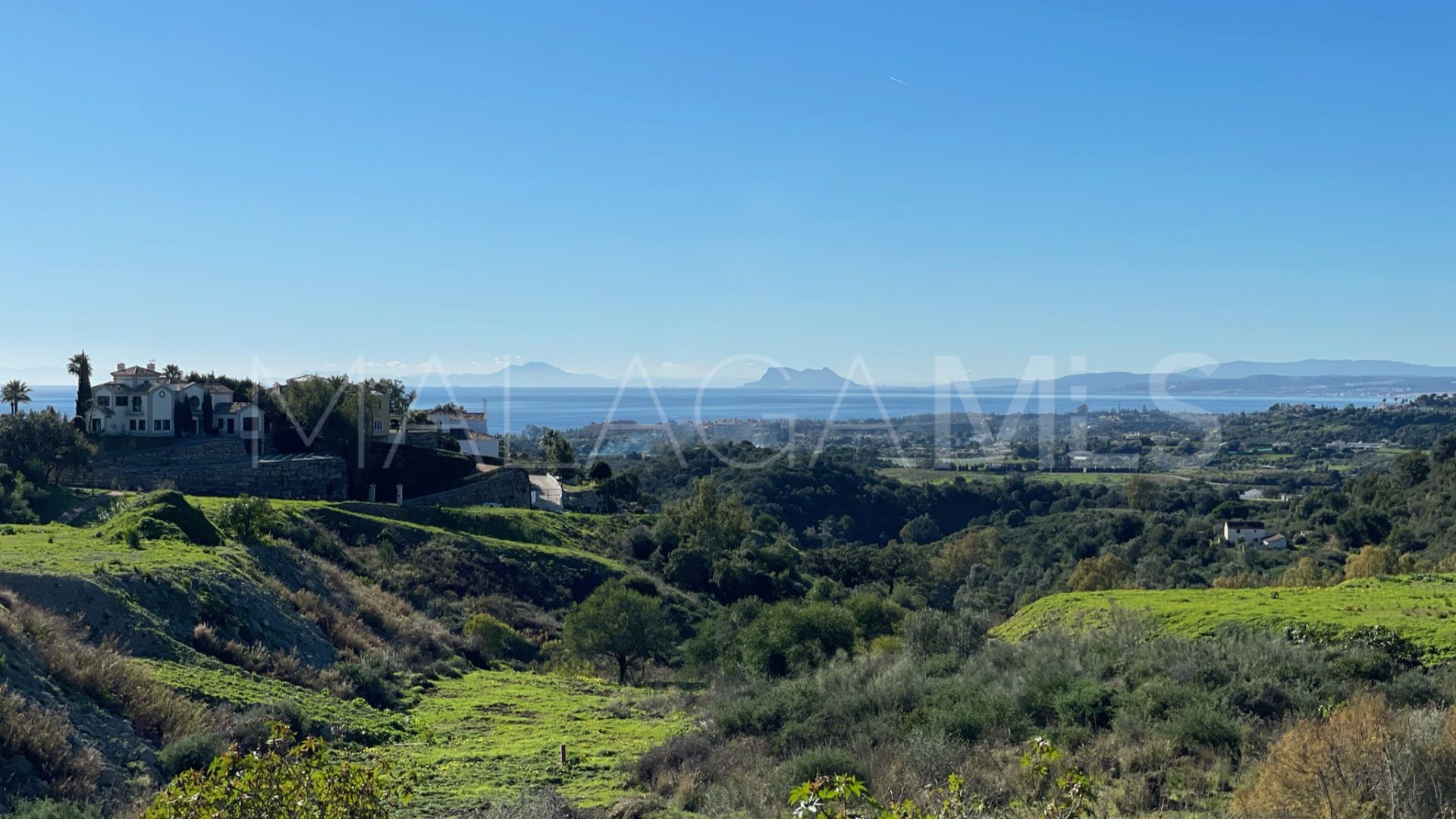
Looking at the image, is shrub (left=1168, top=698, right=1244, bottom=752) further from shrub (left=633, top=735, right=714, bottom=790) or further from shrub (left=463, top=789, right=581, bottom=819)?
shrub (left=463, top=789, right=581, bottom=819)

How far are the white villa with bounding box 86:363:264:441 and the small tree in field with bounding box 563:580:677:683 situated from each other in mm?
18343

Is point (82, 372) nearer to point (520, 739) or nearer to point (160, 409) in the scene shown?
point (160, 409)

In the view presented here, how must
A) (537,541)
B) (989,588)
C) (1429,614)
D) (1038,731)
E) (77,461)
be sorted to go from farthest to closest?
1. (989,588)
2. (537,541)
3. (77,461)
4. (1429,614)
5. (1038,731)

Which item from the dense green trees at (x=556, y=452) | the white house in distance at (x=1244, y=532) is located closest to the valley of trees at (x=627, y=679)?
the white house in distance at (x=1244, y=532)

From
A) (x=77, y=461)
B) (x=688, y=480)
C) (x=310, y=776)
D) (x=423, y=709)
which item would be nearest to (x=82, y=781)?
(x=310, y=776)

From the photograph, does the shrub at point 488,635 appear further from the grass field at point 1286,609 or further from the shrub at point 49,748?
the shrub at point 49,748

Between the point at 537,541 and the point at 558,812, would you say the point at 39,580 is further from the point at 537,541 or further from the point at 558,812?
the point at 537,541

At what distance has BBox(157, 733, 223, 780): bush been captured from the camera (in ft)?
33.8

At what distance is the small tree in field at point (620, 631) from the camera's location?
76.7ft

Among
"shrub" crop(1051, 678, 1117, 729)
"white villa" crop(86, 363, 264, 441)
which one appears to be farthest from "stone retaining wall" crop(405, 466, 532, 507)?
"shrub" crop(1051, 678, 1117, 729)

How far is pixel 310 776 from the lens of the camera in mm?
5438

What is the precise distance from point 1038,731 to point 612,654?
47.1 feet

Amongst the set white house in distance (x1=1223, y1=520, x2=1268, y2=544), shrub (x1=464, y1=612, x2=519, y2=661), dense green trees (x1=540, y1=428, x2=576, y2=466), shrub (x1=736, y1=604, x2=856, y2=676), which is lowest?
white house in distance (x1=1223, y1=520, x2=1268, y2=544)

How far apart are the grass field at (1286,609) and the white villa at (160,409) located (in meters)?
28.6
